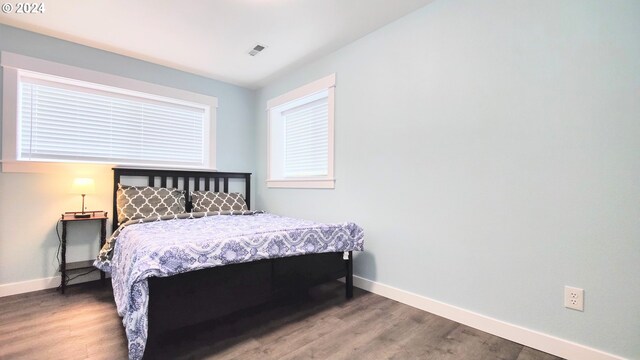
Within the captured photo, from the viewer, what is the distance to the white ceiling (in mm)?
2195

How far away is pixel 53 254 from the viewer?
268cm

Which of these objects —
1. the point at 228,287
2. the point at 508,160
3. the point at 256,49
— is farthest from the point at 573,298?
the point at 256,49

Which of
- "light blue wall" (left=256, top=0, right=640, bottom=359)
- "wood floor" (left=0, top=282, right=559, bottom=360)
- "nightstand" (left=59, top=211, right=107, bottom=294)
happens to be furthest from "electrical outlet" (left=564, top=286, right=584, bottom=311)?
"nightstand" (left=59, top=211, right=107, bottom=294)

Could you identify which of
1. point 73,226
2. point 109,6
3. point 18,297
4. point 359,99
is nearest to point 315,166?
point 359,99

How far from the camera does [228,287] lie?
1749mm

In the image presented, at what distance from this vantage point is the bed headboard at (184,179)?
117 inches

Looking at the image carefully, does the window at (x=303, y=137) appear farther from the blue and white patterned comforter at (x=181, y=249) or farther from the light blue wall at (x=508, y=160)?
→ the blue and white patterned comforter at (x=181, y=249)

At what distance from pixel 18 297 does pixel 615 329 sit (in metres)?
4.26

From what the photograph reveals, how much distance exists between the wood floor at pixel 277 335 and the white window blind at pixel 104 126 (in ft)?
4.65

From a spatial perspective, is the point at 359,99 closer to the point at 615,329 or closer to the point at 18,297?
the point at 615,329

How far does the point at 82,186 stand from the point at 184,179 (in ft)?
3.21

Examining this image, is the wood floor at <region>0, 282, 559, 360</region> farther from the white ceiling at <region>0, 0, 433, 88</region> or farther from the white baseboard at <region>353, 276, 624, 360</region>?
the white ceiling at <region>0, 0, 433, 88</region>

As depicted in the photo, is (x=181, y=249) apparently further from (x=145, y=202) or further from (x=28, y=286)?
(x=28, y=286)

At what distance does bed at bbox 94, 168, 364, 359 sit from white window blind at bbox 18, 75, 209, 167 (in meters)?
0.57
